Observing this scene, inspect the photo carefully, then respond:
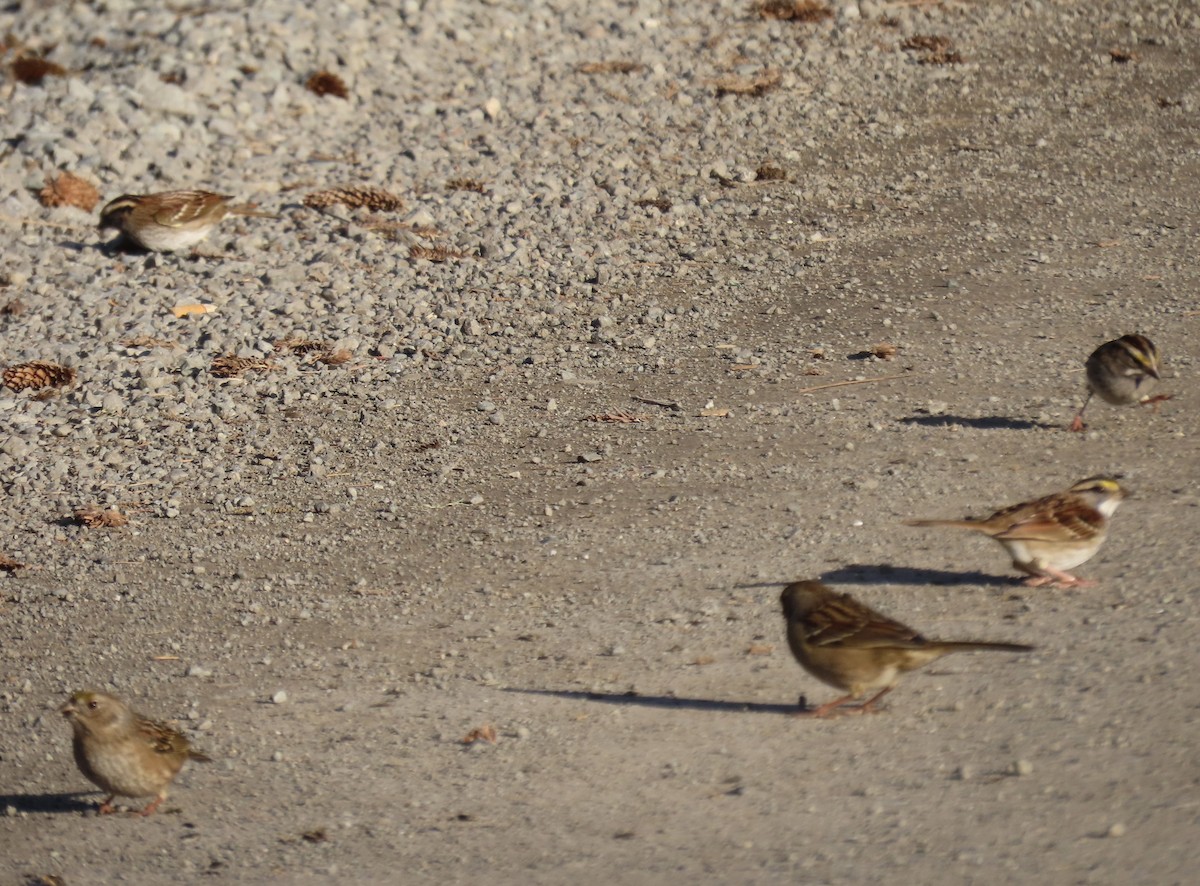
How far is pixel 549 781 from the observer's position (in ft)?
18.7

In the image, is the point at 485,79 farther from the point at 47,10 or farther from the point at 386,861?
the point at 386,861

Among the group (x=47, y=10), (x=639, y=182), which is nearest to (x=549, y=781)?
(x=639, y=182)

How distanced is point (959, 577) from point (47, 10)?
43.1 feet

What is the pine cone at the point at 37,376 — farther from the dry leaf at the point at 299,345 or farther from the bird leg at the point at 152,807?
the bird leg at the point at 152,807

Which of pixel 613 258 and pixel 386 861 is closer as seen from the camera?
pixel 386 861

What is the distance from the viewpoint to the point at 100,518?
8258mm

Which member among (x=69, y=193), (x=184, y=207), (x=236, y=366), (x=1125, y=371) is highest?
(x=69, y=193)

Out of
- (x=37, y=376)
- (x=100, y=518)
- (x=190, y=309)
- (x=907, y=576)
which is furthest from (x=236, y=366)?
(x=907, y=576)

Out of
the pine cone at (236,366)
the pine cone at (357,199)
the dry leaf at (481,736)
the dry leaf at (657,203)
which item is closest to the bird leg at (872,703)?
the dry leaf at (481,736)

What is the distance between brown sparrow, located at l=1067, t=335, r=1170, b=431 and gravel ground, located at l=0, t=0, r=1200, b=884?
31 cm

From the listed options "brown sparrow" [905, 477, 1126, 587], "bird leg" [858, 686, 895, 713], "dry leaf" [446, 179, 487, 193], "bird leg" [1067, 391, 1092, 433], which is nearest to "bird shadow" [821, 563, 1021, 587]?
"brown sparrow" [905, 477, 1126, 587]

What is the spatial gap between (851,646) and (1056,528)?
1.31 m

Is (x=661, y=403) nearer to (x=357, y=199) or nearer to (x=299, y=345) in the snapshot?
(x=299, y=345)

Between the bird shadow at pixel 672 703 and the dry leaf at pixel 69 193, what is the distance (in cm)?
776
